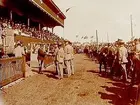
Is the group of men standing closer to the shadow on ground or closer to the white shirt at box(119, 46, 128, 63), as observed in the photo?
the white shirt at box(119, 46, 128, 63)

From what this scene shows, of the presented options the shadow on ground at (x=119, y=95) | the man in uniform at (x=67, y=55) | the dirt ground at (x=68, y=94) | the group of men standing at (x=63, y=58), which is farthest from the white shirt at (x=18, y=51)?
the shadow on ground at (x=119, y=95)

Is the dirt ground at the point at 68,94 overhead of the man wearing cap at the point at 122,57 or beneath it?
beneath

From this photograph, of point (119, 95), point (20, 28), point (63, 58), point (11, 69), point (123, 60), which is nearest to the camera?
point (119, 95)

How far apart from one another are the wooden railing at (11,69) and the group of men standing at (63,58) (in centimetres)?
182

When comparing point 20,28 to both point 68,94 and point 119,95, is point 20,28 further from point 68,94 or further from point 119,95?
point 119,95

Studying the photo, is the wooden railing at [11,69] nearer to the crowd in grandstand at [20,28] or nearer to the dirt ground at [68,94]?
the dirt ground at [68,94]

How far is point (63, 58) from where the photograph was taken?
15516 millimetres

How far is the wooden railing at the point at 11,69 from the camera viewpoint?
12.5m

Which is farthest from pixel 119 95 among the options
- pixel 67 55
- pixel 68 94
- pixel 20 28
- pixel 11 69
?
pixel 20 28

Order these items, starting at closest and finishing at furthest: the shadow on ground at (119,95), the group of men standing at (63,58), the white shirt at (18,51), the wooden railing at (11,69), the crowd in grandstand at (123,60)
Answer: the shadow on ground at (119,95) → the crowd in grandstand at (123,60) → the wooden railing at (11,69) → the group of men standing at (63,58) → the white shirt at (18,51)

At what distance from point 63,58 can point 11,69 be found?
2.99 metres

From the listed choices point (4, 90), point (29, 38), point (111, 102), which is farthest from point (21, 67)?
point (29, 38)

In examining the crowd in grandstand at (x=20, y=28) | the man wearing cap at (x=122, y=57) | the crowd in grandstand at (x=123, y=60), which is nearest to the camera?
the crowd in grandstand at (x=123, y=60)

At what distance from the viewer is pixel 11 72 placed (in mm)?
13664
